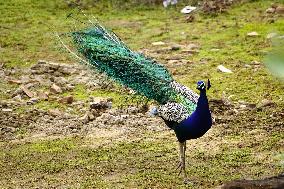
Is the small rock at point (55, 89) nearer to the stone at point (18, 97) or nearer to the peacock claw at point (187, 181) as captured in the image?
the stone at point (18, 97)

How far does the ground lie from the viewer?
674 cm

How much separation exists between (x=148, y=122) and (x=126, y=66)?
1296 millimetres

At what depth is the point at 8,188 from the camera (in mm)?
6492

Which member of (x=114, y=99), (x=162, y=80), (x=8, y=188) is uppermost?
(x=162, y=80)

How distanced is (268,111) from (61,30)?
5.51 metres

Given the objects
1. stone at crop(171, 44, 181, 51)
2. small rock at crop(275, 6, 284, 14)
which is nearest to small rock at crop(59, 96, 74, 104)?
stone at crop(171, 44, 181, 51)

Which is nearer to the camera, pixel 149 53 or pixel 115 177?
pixel 115 177

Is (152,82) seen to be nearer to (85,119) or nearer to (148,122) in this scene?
(148,122)

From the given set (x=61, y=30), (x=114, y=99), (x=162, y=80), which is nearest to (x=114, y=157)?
(x=162, y=80)

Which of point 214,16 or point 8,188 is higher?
point 8,188

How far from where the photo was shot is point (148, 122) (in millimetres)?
8227

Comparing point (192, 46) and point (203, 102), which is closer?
point (203, 102)

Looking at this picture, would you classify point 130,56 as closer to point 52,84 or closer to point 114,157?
point 114,157

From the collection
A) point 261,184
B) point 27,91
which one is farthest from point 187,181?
point 27,91
